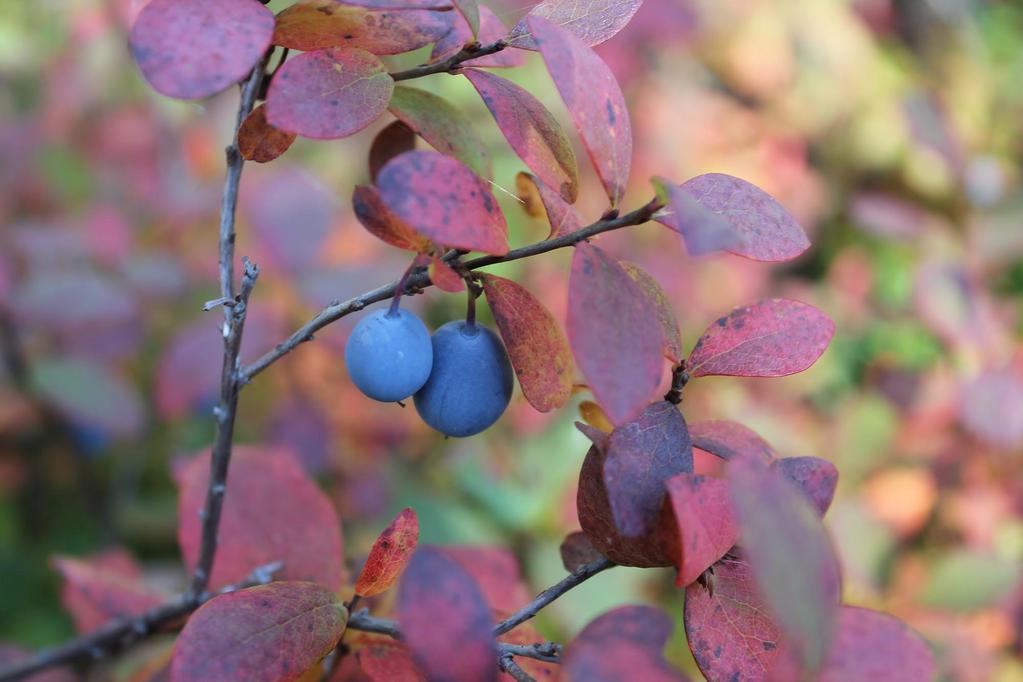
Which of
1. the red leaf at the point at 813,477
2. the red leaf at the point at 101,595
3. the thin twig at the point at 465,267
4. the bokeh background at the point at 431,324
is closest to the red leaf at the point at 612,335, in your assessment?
the thin twig at the point at 465,267

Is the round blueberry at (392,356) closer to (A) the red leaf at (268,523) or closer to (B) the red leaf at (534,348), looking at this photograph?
(B) the red leaf at (534,348)

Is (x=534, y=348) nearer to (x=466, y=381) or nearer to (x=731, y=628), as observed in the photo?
(x=466, y=381)

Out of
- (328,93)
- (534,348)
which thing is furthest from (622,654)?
(328,93)

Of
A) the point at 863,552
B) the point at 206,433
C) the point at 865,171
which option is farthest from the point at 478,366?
the point at 865,171

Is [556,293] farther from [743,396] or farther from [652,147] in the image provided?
[652,147]

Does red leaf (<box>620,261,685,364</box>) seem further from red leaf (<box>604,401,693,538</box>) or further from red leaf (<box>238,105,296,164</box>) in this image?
red leaf (<box>238,105,296,164</box>)

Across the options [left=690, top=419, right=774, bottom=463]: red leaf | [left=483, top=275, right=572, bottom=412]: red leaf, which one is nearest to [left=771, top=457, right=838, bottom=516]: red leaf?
[left=690, top=419, right=774, bottom=463]: red leaf
